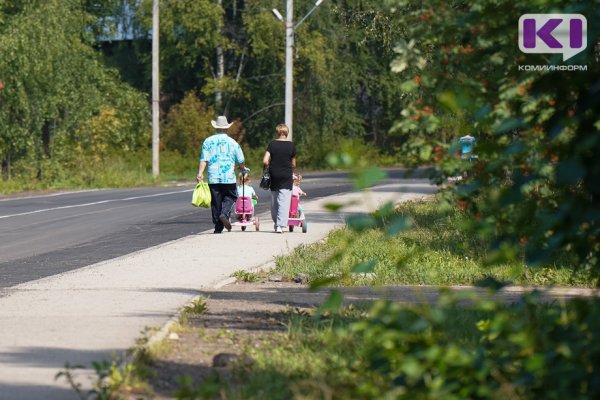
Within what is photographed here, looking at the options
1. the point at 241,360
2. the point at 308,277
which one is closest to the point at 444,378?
the point at 241,360

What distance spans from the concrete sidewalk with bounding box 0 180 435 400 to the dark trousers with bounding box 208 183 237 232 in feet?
4.67

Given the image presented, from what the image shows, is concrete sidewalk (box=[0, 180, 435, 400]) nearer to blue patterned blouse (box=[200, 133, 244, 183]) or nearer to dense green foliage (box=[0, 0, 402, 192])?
blue patterned blouse (box=[200, 133, 244, 183])

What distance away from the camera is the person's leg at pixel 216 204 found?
22.1m

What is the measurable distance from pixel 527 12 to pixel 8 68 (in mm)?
41101

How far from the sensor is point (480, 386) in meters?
6.02

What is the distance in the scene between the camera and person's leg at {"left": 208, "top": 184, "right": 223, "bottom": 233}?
870 inches

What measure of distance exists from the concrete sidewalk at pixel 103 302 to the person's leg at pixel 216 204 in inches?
55.5

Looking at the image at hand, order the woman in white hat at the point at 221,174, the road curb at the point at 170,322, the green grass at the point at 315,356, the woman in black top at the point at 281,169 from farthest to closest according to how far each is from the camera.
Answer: the woman in black top at the point at 281,169
the woman in white hat at the point at 221,174
the road curb at the point at 170,322
the green grass at the point at 315,356

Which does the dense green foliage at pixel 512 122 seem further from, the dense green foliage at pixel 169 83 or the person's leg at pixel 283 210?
the dense green foliage at pixel 169 83

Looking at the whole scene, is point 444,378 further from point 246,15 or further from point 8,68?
point 246,15

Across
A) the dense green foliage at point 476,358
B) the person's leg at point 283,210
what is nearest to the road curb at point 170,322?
the dense green foliage at point 476,358

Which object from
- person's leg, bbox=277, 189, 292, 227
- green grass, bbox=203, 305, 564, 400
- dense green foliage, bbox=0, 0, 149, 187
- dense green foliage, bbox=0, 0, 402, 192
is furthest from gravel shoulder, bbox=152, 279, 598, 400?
dense green foliage, bbox=0, 0, 149, 187

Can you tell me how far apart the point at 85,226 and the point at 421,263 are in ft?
33.2

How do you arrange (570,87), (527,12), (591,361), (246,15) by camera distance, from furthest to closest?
1. (246,15)
2. (527,12)
3. (570,87)
4. (591,361)
